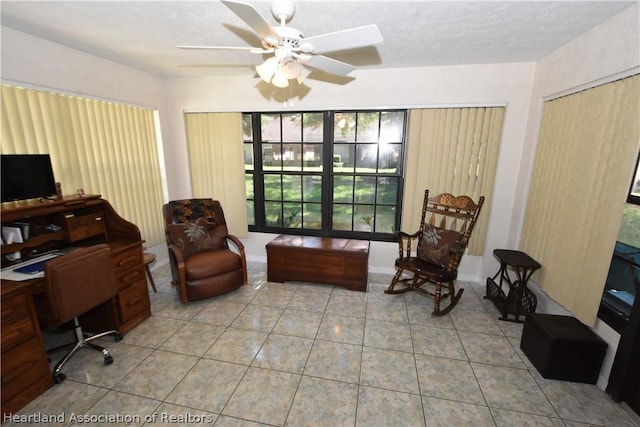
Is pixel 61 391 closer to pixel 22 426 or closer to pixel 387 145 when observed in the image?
pixel 22 426

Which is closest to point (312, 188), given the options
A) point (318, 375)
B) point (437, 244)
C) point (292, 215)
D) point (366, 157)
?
point (292, 215)

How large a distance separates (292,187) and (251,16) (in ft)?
8.49

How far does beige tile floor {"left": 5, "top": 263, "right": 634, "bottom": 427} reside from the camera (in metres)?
1.70

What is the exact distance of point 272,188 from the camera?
153 inches

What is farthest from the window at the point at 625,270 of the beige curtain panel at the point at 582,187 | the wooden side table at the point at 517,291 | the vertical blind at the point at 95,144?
the vertical blind at the point at 95,144

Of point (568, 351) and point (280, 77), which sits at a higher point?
point (280, 77)

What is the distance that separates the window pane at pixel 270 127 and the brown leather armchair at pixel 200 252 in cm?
115

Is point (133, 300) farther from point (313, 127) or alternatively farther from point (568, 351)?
point (568, 351)

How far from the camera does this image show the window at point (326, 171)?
3422 mm

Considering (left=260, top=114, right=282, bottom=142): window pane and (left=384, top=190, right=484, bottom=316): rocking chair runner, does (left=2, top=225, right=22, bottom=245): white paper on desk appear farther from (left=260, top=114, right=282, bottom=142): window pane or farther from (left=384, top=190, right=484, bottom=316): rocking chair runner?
(left=384, top=190, right=484, bottom=316): rocking chair runner

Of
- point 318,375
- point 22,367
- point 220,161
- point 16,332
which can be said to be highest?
point 220,161

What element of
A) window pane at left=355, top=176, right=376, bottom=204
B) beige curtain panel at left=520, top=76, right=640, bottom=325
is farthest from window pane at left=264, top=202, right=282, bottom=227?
beige curtain panel at left=520, top=76, right=640, bottom=325

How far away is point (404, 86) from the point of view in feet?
10.3

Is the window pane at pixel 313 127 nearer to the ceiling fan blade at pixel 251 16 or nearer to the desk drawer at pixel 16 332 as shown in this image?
the ceiling fan blade at pixel 251 16
